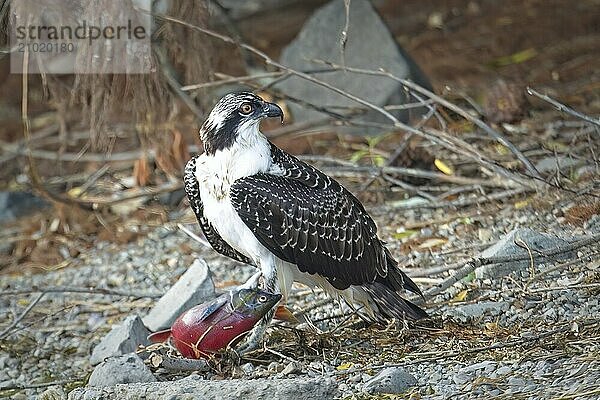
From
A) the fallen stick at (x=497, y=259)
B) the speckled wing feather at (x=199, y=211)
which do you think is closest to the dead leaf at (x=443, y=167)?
the fallen stick at (x=497, y=259)

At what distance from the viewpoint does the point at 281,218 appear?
18.6ft

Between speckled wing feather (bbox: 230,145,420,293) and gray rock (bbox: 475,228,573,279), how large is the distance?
1.82ft

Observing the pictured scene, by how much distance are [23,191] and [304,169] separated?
4.55 metres

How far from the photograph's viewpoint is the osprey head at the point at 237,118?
5746 mm

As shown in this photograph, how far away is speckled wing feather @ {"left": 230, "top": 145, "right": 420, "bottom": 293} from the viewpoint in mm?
5641

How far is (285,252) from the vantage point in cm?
576

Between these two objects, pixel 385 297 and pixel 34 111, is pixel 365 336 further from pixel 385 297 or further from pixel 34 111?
pixel 34 111

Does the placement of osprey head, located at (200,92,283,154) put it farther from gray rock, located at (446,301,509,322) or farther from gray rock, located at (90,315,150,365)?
gray rock, located at (446,301,509,322)

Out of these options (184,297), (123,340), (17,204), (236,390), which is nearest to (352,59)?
(17,204)

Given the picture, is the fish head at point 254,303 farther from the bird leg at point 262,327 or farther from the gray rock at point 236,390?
the gray rock at point 236,390

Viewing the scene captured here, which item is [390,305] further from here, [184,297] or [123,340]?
[123,340]

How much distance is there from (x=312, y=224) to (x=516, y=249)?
3.92ft

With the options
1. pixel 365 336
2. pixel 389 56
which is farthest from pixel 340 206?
pixel 389 56

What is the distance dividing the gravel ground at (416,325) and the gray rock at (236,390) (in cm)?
24
